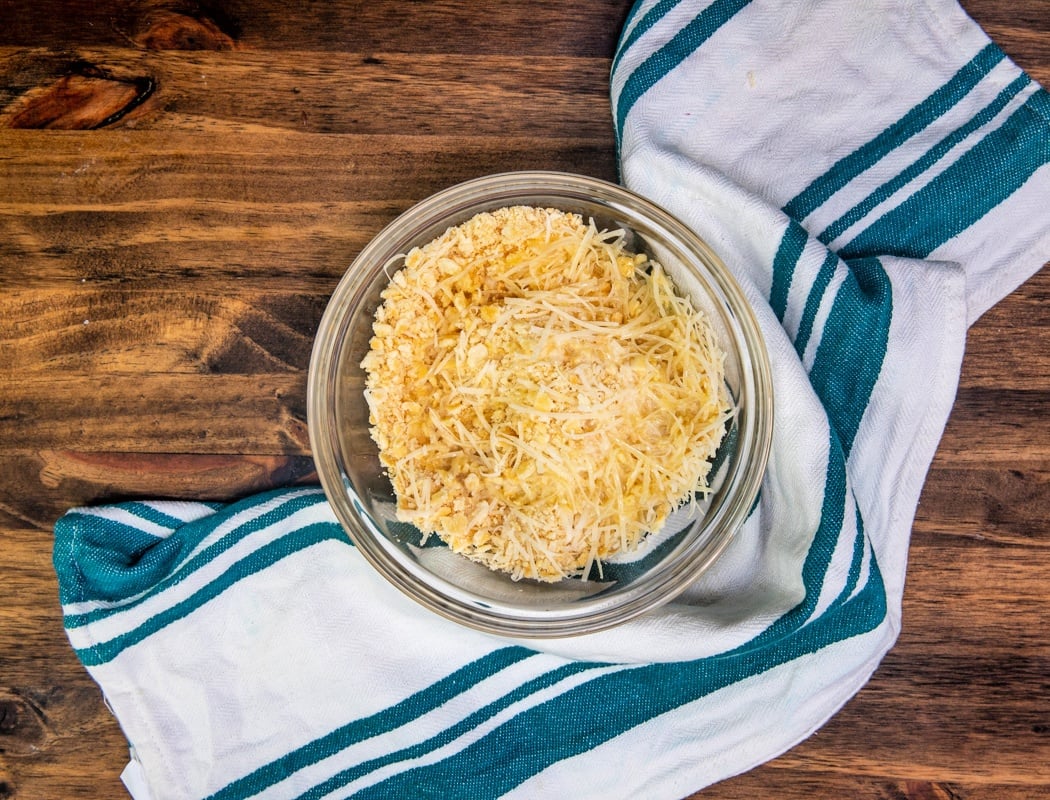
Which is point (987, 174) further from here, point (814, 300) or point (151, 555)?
point (151, 555)

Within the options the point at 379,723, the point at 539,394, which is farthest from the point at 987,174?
the point at 379,723

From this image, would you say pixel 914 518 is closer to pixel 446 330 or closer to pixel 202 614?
pixel 446 330

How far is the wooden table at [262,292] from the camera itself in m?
1.06

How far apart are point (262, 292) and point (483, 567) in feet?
1.61

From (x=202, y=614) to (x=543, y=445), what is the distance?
57cm

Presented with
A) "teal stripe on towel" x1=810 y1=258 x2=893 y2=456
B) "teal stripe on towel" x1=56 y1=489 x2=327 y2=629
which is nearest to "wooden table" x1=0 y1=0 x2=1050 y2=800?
"teal stripe on towel" x1=56 y1=489 x2=327 y2=629

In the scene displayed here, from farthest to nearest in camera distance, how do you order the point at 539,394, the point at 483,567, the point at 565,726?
1. the point at 565,726
2. the point at 483,567
3. the point at 539,394

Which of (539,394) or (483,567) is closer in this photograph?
(539,394)

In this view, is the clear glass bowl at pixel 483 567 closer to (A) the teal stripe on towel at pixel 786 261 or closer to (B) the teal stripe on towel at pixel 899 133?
(A) the teal stripe on towel at pixel 786 261

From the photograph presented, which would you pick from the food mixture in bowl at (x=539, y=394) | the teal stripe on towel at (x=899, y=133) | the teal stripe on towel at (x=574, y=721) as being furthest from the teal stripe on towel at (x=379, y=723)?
the teal stripe on towel at (x=899, y=133)

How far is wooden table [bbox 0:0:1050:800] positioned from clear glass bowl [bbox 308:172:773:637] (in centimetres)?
11

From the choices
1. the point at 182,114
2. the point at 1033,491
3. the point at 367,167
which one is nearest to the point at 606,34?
the point at 367,167

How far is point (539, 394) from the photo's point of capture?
82 cm

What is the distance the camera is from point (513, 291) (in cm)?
89
